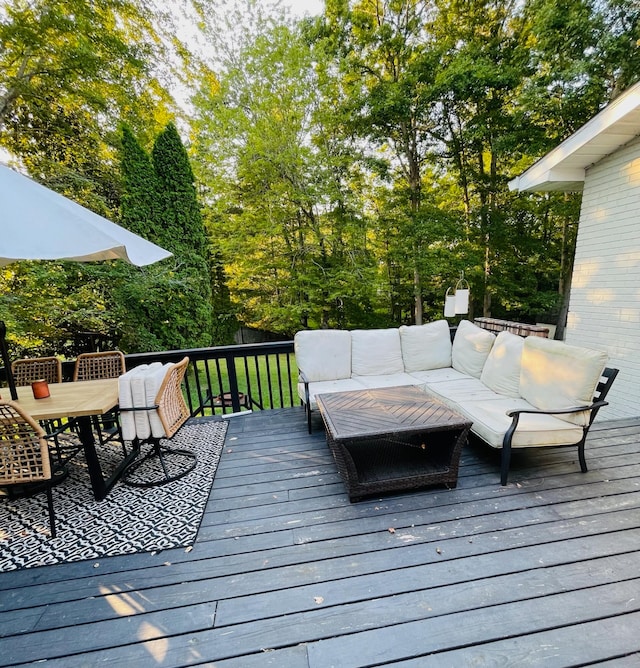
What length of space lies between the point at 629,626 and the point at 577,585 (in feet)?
0.65

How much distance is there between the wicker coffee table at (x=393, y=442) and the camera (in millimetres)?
2150

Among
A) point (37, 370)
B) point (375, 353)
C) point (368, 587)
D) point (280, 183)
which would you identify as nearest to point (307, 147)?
point (280, 183)

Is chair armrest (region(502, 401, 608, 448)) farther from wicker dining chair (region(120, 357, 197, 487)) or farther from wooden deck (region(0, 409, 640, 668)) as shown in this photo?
wicker dining chair (region(120, 357, 197, 487))

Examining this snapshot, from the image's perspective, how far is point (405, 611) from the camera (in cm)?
143

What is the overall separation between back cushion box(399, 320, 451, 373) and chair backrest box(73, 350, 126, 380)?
3.29 metres

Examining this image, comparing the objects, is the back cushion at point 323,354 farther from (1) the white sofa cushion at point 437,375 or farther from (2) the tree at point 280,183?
(2) the tree at point 280,183

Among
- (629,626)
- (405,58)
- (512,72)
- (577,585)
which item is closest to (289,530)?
(577,585)

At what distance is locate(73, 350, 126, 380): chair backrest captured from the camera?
3.33 m

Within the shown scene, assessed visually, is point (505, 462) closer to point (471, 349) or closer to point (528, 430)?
point (528, 430)

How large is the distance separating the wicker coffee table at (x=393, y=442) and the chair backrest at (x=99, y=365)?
7.56 ft

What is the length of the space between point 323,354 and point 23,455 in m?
2.66

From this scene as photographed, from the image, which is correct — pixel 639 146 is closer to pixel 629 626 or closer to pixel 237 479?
pixel 629 626

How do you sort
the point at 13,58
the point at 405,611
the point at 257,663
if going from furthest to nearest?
the point at 13,58 < the point at 405,611 < the point at 257,663

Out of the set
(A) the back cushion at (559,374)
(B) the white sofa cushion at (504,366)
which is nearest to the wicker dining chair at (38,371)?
(B) the white sofa cushion at (504,366)
